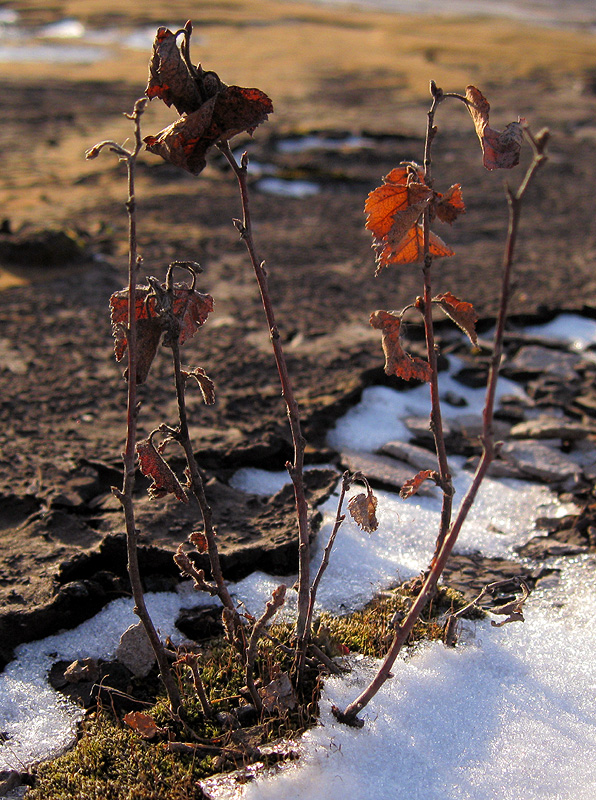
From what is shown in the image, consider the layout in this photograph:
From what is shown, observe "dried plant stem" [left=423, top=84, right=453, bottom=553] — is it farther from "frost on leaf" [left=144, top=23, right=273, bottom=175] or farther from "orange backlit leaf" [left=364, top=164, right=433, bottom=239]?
"frost on leaf" [left=144, top=23, right=273, bottom=175]

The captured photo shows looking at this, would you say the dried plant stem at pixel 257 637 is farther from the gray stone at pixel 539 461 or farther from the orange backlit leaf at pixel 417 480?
the gray stone at pixel 539 461

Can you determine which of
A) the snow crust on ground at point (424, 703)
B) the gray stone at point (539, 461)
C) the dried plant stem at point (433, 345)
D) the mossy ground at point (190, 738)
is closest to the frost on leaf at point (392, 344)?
the dried plant stem at point (433, 345)

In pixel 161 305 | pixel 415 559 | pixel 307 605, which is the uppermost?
pixel 161 305

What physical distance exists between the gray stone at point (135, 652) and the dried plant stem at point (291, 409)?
1.78 ft

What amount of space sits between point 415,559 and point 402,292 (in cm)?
341

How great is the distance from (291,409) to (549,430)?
245 centimetres

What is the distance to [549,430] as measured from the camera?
153 inches

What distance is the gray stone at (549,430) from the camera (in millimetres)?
3863

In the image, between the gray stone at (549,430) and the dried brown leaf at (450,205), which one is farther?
the gray stone at (549,430)

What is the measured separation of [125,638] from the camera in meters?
2.33

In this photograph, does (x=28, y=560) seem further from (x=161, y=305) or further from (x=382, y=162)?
(x=382, y=162)

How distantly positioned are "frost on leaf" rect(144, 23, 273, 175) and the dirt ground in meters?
1.63

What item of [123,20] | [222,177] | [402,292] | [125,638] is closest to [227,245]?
[402,292]

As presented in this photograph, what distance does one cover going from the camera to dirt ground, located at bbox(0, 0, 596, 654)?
302 cm
